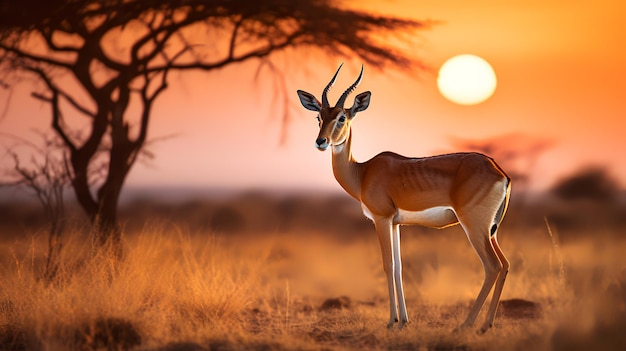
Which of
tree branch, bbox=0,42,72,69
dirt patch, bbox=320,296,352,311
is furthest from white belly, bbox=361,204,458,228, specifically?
tree branch, bbox=0,42,72,69

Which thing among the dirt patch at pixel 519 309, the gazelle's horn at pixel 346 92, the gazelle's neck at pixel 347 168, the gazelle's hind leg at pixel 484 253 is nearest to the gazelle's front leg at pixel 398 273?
the gazelle's neck at pixel 347 168

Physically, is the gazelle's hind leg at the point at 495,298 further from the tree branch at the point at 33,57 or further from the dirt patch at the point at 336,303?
the tree branch at the point at 33,57

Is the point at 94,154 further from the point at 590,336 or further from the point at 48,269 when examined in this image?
the point at 590,336

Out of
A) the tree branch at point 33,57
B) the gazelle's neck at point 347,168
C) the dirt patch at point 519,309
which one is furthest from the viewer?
the tree branch at point 33,57

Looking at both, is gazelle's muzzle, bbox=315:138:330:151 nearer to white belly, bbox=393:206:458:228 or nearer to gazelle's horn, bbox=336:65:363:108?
gazelle's horn, bbox=336:65:363:108

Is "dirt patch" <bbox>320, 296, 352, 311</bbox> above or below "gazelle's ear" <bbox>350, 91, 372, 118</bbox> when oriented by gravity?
below

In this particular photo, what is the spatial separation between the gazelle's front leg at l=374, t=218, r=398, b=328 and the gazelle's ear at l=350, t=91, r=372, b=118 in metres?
1.19

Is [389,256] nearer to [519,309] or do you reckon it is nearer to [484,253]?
[484,253]

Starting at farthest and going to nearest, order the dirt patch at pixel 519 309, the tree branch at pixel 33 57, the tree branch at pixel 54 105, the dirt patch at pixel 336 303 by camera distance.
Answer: the tree branch at pixel 33 57
the tree branch at pixel 54 105
the dirt patch at pixel 336 303
the dirt patch at pixel 519 309

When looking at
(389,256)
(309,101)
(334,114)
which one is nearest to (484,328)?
(389,256)

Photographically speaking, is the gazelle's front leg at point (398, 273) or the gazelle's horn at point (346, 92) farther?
the gazelle's horn at point (346, 92)

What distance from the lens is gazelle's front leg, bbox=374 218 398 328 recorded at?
409 inches

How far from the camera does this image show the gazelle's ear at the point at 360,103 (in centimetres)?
1066

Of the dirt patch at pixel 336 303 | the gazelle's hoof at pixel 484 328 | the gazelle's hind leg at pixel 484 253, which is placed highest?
the gazelle's hind leg at pixel 484 253
